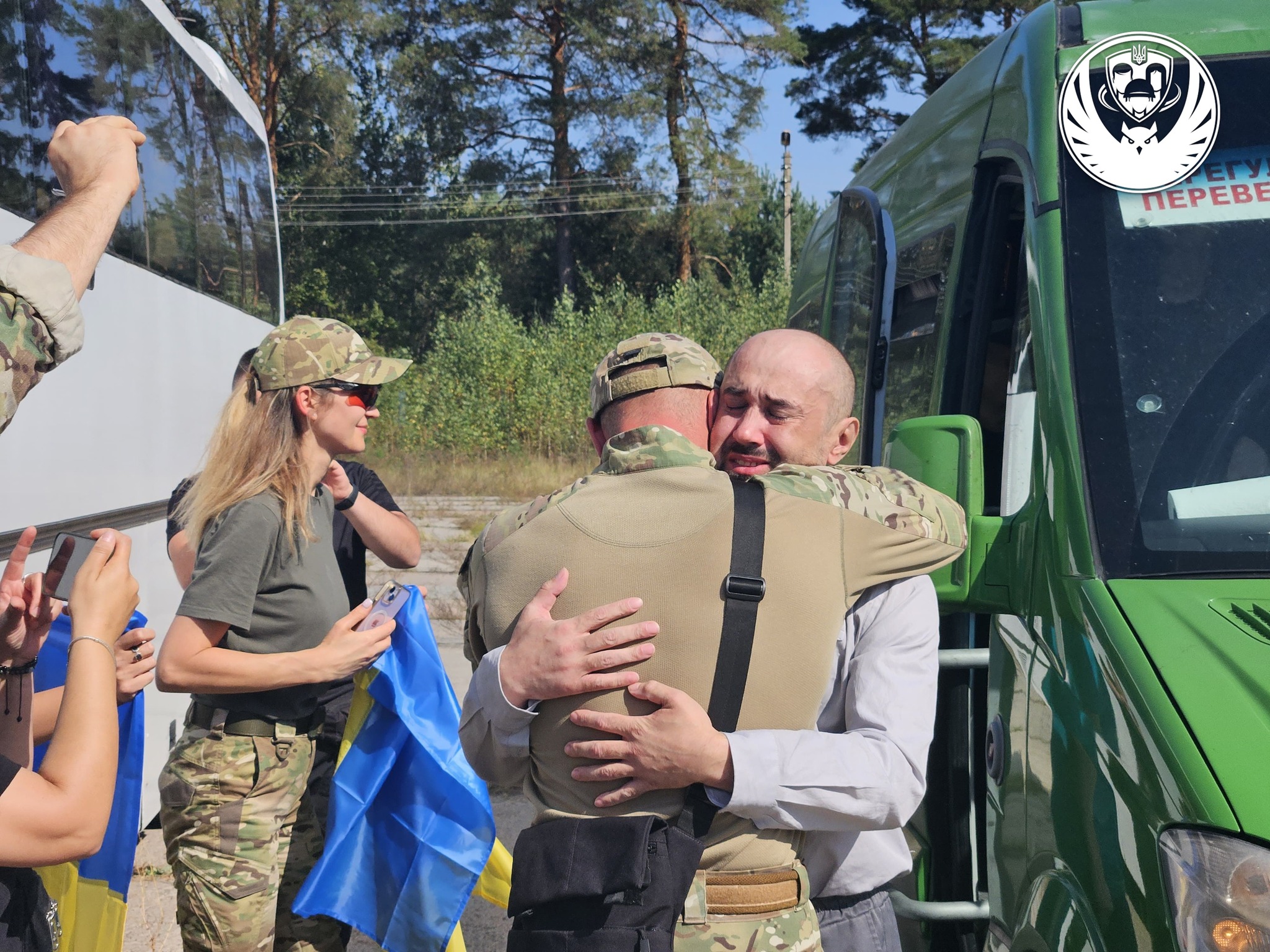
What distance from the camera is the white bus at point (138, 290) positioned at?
161 inches

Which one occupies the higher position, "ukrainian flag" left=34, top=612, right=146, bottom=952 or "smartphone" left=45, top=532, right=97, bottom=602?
"smartphone" left=45, top=532, right=97, bottom=602

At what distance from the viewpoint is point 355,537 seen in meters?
3.72

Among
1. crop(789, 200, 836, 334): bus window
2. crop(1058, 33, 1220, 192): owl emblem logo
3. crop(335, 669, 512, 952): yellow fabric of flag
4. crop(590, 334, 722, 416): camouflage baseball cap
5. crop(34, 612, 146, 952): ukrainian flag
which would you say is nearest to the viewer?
crop(590, 334, 722, 416): camouflage baseball cap

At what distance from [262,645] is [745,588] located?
61.1 inches

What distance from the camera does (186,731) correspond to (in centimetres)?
288

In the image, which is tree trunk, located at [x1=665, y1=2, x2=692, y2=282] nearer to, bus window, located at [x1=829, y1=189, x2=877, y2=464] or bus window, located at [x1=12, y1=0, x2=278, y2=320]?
bus window, located at [x1=12, y1=0, x2=278, y2=320]

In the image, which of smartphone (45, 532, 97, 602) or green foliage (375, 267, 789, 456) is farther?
green foliage (375, 267, 789, 456)

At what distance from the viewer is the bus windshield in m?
2.11

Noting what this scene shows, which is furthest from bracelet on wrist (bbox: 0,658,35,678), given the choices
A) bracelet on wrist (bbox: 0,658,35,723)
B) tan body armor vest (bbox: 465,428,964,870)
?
tan body armor vest (bbox: 465,428,964,870)

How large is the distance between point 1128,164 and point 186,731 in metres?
2.52

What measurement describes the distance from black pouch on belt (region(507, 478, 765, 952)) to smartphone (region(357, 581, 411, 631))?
1.36 meters

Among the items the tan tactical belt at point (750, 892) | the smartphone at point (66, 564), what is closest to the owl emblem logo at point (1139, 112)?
the tan tactical belt at point (750, 892)

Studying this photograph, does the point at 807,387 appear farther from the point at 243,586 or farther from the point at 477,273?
the point at 477,273

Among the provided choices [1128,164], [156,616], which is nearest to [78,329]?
[1128,164]
